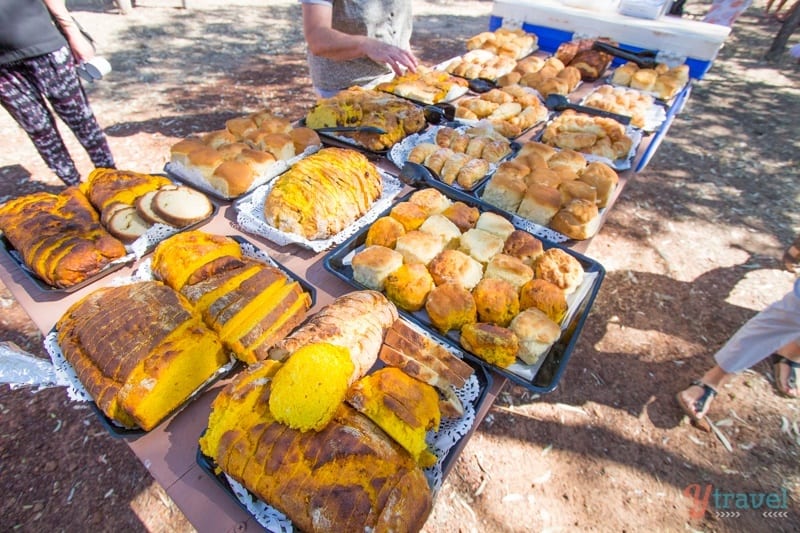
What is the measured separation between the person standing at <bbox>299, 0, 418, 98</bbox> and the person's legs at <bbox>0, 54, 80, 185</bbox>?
8.17 ft

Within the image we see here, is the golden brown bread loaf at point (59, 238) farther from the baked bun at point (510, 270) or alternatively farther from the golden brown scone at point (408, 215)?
the baked bun at point (510, 270)

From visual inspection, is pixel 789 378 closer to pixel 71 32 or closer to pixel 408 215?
pixel 408 215

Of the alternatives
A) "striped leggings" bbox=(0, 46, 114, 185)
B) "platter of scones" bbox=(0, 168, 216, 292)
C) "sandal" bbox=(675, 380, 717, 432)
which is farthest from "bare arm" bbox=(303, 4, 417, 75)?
"sandal" bbox=(675, 380, 717, 432)

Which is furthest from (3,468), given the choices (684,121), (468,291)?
(684,121)

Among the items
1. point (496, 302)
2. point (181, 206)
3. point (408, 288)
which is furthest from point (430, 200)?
point (181, 206)

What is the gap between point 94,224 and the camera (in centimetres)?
216

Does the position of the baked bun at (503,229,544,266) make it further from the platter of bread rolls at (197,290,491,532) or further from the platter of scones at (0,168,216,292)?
the platter of scones at (0,168,216,292)

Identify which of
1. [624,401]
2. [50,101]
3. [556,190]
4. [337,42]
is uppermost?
[337,42]

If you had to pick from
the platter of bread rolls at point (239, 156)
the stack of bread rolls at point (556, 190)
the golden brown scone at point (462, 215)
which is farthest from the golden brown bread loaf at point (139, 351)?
the stack of bread rolls at point (556, 190)

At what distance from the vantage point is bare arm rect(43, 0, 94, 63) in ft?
11.8

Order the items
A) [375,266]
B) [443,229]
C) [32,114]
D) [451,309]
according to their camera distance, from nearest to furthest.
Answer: [451,309], [375,266], [443,229], [32,114]

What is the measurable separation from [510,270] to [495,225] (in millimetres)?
376

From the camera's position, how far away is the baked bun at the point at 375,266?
2.00m

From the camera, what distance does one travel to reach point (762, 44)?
12.2m
